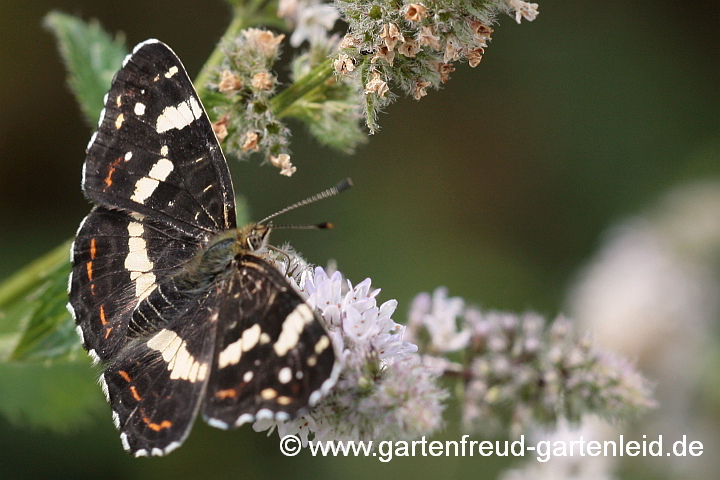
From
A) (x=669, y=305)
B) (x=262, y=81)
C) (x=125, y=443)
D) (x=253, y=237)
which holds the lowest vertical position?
(x=125, y=443)

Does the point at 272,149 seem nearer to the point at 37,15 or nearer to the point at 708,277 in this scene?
the point at 37,15

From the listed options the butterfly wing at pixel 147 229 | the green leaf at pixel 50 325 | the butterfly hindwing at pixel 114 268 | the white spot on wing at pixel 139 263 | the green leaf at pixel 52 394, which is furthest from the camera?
the green leaf at pixel 52 394

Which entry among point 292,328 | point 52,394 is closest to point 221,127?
point 292,328

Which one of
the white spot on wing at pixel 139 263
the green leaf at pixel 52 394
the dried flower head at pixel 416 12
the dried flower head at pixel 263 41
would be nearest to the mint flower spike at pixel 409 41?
the dried flower head at pixel 416 12

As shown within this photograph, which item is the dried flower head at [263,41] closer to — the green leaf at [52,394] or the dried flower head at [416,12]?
the dried flower head at [416,12]

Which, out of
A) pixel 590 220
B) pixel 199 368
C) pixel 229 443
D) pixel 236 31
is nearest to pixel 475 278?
pixel 590 220

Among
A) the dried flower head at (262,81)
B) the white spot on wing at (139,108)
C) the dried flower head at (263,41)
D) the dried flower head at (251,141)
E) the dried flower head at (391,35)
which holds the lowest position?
the dried flower head at (251,141)

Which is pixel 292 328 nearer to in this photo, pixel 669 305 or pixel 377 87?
pixel 377 87
